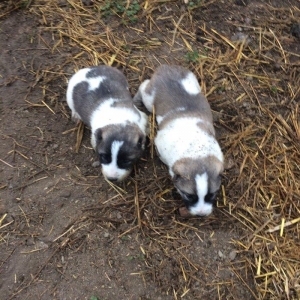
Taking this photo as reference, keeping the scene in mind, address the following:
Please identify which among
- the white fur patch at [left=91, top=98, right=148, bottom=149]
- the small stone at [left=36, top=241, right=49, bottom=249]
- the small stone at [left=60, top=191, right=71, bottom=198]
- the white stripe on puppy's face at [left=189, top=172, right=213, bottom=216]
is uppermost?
the white fur patch at [left=91, top=98, right=148, bottom=149]

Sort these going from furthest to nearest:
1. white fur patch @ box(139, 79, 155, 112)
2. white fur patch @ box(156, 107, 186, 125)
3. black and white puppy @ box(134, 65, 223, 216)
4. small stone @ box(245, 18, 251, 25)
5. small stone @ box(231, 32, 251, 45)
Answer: small stone @ box(245, 18, 251, 25), small stone @ box(231, 32, 251, 45), white fur patch @ box(139, 79, 155, 112), white fur patch @ box(156, 107, 186, 125), black and white puppy @ box(134, 65, 223, 216)

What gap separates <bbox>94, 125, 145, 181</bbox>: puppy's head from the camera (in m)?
5.44

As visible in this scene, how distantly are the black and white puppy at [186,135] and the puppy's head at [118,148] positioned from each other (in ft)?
1.47

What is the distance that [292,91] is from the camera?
6969 millimetres

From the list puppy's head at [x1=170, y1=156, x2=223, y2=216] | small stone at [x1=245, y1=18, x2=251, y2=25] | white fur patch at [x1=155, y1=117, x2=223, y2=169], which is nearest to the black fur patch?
white fur patch at [x1=155, y1=117, x2=223, y2=169]

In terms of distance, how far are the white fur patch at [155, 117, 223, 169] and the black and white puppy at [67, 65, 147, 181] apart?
0.30m

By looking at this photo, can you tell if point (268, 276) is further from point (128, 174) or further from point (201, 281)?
point (128, 174)

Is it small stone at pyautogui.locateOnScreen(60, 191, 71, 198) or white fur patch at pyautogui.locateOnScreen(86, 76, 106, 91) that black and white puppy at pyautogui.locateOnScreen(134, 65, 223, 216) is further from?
small stone at pyautogui.locateOnScreen(60, 191, 71, 198)

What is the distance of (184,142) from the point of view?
5660mm

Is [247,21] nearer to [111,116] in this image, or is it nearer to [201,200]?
[111,116]

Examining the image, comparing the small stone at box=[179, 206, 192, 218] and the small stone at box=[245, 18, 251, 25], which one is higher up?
the small stone at box=[245, 18, 251, 25]

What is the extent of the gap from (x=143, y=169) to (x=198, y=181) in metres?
1.18

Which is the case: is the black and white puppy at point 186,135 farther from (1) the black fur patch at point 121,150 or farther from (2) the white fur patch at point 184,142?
(1) the black fur patch at point 121,150

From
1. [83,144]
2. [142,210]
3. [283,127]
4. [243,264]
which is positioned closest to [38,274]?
[142,210]
